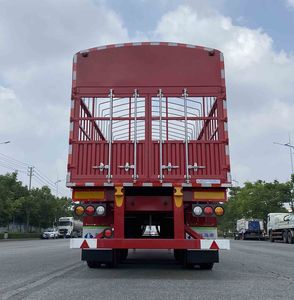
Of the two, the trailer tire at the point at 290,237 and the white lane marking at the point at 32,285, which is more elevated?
the trailer tire at the point at 290,237

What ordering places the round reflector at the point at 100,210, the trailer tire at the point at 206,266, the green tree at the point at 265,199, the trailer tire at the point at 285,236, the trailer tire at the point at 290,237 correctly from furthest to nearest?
the green tree at the point at 265,199, the trailer tire at the point at 285,236, the trailer tire at the point at 290,237, the trailer tire at the point at 206,266, the round reflector at the point at 100,210

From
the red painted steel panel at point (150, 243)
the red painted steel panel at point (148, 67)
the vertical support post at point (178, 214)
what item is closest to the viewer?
the red painted steel panel at point (150, 243)

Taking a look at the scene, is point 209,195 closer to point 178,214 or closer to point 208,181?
point 208,181

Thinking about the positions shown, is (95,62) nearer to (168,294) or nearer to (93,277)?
(93,277)

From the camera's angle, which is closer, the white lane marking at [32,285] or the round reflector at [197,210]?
the white lane marking at [32,285]

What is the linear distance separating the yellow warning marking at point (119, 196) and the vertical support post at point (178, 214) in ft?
3.38

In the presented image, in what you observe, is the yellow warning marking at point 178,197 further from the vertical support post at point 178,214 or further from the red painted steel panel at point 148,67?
the red painted steel panel at point 148,67

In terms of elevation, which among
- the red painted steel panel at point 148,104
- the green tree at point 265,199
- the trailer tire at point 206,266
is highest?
the green tree at point 265,199

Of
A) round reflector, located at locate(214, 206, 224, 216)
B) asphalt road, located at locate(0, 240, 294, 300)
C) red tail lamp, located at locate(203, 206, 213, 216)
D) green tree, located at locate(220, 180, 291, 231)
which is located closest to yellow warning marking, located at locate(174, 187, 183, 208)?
red tail lamp, located at locate(203, 206, 213, 216)

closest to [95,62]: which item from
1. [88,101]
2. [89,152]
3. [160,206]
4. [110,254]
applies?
[88,101]

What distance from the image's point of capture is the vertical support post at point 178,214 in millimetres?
8867

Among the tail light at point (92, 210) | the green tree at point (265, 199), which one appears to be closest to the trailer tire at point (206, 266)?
the tail light at point (92, 210)

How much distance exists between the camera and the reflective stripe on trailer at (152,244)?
27.7ft

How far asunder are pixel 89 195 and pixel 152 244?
1.65 m
